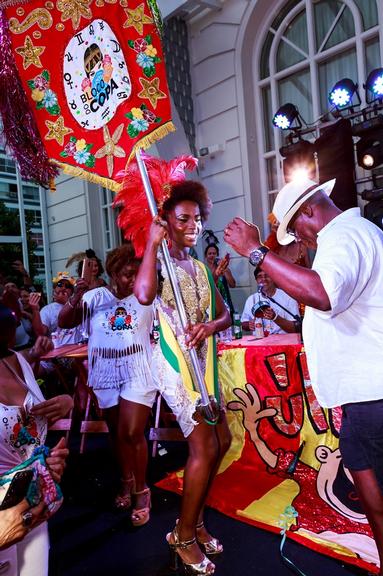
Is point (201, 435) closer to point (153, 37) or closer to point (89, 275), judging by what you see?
point (89, 275)

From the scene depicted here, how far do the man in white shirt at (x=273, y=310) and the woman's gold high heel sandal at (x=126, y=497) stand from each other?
5.77 feet

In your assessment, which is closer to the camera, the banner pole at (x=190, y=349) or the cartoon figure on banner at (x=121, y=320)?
the banner pole at (x=190, y=349)

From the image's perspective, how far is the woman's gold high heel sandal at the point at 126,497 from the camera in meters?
3.32

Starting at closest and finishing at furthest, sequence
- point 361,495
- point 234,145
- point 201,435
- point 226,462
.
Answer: point 361,495
point 201,435
point 226,462
point 234,145

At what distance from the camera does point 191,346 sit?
2.43m

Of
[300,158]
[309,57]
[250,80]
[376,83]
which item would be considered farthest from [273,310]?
[250,80]

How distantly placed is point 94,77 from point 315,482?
120 inches

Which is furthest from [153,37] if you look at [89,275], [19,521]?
[19,521]

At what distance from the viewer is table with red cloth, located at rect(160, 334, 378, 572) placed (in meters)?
2.74

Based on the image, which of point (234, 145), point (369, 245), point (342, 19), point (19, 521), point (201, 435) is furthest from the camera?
point (234, 145)

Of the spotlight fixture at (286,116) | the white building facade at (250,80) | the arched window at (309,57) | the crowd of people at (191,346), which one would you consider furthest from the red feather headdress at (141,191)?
the white building facade at (250,80)

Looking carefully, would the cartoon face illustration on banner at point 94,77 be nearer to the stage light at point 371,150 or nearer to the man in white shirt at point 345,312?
the man in white shirt at point 345,312

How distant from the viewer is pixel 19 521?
1.31m

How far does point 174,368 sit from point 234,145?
566 centimetres
